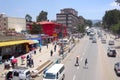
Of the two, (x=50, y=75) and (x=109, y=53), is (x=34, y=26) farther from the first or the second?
(x=50, y=75)

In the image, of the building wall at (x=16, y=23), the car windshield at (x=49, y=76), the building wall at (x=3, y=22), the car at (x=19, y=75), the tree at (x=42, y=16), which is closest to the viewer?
the car windshield at (x=49, y=76)

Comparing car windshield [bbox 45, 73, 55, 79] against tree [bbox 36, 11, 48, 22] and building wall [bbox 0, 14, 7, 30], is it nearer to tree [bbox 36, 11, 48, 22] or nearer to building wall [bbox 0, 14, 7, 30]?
building wall [bbox 0, 14, 7, 30]

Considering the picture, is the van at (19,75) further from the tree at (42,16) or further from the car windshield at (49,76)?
the tree at (42,16)

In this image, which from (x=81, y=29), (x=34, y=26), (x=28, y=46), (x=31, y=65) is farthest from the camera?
(x=81, y=29)

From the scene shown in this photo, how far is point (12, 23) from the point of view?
100m

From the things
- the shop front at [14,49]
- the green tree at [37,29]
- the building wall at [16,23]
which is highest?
the building wall at [16,23]

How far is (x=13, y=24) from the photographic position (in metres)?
99.8

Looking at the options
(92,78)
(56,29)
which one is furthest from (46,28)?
(92,78)

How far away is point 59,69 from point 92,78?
495 centimetres

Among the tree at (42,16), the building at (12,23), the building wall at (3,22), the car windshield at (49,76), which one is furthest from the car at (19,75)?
the tree at (42,16)

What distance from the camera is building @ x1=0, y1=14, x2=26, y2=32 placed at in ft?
322

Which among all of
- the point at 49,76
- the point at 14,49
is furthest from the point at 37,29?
the point at 49,76

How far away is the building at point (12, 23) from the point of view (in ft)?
322

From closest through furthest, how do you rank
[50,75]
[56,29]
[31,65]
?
[50,75] → [31,65] → [56,29]
